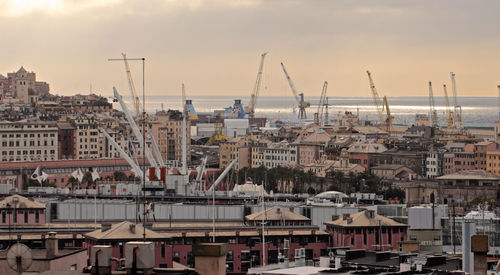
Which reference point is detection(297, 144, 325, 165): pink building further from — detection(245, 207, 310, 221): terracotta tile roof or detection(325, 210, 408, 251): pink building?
detection(325, 210, 408, 251): pink building

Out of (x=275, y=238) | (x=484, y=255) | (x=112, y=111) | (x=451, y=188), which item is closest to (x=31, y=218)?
(x=275, y=238)

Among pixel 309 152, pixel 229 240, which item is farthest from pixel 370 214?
pixel 309 152

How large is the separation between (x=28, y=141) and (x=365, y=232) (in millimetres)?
100917

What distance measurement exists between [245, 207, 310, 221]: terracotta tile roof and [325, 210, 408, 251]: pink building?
5796 mm

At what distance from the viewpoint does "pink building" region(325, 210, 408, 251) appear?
5717 centimetres

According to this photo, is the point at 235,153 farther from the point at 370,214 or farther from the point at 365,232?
the point at 365,232

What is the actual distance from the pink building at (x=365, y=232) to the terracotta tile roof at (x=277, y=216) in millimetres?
5796

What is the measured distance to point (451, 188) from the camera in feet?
389

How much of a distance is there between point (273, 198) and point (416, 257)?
189 feet

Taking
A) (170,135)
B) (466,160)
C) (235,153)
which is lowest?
(466,160)

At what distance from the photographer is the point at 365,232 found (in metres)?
57.8

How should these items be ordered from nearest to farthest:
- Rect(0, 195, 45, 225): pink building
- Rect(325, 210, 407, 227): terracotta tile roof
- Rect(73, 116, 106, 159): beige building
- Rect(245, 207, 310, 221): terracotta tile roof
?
Rect(325, 210, 407, 227): terracotta tile roof
Rect(0, 195, 45, 225): pink building
Rect(245, 207, 310, 221): terracotta tile roof
Rect(73, 116, 106, 159): beige building

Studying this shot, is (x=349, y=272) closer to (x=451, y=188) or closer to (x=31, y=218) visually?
(x=31, y=218)

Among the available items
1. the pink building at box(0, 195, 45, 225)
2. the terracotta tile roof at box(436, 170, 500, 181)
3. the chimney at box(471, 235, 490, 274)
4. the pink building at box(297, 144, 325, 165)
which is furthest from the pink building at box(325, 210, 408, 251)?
the pink building at box(297, 144, 325, 165)
